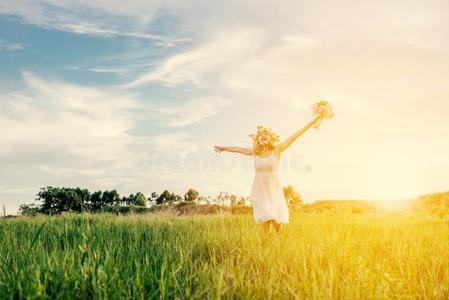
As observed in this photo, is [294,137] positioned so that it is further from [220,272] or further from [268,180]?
[220,272]

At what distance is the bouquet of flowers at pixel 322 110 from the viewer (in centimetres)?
953

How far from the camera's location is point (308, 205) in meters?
21.8

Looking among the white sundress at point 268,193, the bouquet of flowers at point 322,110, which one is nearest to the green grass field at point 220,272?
the white sundress at point 268,193

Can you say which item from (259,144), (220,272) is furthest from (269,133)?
(220,272)

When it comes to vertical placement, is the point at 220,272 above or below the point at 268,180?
below

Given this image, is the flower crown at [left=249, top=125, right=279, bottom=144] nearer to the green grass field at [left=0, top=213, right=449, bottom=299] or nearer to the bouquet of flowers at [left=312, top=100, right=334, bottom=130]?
the bouquet of flowers at [left=312, top=100, right=334, bottom=130]

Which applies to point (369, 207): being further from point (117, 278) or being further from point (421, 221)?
point (117, 278)

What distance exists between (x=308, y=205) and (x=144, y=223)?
44.2ft

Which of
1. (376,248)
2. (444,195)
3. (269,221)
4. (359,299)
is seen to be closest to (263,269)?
(359,299)

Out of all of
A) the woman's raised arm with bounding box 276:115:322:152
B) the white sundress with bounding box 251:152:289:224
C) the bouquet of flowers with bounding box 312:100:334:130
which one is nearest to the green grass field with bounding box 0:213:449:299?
the white sundress with bounding box 251:152:289:224

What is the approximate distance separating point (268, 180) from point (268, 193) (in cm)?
30

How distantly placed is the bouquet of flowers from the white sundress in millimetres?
1213

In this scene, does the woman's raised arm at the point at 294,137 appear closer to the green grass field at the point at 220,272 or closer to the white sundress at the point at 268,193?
the white sundress at the point at 268,193

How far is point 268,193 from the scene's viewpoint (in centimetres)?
924
